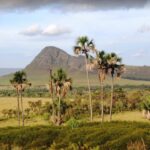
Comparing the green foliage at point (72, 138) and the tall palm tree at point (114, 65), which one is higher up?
the tall palm tree at point (114, 65)

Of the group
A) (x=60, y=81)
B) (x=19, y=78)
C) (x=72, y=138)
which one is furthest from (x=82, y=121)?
(x=72, y=138)

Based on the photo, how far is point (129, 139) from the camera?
46.3m

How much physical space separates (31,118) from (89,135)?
10728 cm

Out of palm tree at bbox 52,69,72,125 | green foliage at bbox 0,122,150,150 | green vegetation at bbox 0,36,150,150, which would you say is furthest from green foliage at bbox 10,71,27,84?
green foliage at bbox 0,122,150,150

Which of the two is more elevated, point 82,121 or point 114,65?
point 114,65

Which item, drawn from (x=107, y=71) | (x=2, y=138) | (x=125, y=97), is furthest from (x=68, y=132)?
(x=125, y=97)

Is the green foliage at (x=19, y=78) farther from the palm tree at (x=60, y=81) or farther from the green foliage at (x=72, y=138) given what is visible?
the green foliage at (x=72, y=138)

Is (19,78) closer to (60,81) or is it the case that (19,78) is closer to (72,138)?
(60,81)

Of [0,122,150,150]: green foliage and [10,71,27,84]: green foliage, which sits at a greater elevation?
[10,71,27,84]: green foliage

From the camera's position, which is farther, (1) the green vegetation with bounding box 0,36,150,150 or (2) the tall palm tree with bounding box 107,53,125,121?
(2) the tall palm tree with bounding box 107,53,125,121

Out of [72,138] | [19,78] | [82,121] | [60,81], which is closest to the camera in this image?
→ [72,138]

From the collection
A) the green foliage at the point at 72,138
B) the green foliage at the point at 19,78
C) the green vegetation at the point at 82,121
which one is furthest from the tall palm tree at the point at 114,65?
the green foliage at the point at 72,138

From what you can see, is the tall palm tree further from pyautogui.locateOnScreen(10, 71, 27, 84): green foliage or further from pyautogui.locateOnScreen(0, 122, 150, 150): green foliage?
pyautogui.locateOnScreen(0, 122, 150, 150): green foliage

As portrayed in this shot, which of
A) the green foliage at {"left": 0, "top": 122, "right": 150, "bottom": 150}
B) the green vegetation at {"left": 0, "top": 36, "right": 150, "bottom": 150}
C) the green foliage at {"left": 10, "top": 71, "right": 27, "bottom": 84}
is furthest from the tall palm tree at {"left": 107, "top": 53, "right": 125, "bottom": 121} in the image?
the green foliage at {"left": 0, "top": 122, "right": 150, "bottom": 150}
